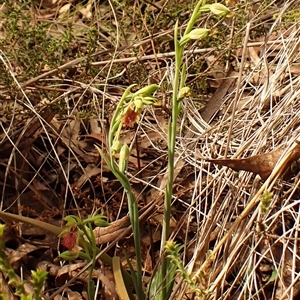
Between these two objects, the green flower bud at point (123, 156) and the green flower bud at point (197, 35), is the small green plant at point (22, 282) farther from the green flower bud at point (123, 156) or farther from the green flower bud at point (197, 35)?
the green flower bud at point (197, 35)

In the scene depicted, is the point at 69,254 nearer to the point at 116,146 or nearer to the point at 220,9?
the point at 116,146

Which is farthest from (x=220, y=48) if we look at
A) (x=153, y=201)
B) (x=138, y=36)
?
(x=153, y=201)

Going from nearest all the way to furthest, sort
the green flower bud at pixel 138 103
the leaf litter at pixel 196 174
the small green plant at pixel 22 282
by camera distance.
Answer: the small green plant at pixel 22 282 → the green flower bud at pixel 138 103 → the leaf litter at pixel 196 174

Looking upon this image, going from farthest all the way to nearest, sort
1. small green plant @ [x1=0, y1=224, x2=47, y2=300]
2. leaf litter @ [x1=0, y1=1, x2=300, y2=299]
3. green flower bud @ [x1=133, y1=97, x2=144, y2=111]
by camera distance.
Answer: leaf litter @ [x1=0, y1=1, x2=300, y2=299], green flower bud @ [x1=133, y1=97, x2=144, y2=111], small green plant @ [x1=0, y1=224, x2=47, y2=300]

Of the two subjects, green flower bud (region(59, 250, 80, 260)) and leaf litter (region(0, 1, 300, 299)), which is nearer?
green flower bud (region(59, 250, 80, 260))

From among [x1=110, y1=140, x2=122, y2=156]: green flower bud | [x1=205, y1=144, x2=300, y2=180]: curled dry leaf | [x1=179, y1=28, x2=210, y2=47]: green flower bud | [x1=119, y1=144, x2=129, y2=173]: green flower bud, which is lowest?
[x1=205, y1=144, x2=300, y2=180]: curled dry leaf

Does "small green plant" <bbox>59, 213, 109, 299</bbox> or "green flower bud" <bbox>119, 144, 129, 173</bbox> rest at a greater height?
"green flower bud" <bbox>119, 144, 129, 173</bbox>

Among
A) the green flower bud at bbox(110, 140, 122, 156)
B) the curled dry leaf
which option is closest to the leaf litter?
the curled dry leaf

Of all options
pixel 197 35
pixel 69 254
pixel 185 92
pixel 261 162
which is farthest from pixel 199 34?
pixel 69 254

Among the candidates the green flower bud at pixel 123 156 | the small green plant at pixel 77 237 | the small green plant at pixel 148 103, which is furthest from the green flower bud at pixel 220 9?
the small green plant at pixel 77 237

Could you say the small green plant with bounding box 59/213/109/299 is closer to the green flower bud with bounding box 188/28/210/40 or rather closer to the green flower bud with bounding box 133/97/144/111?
the green flower bud with bounding box 133/97/144/111
